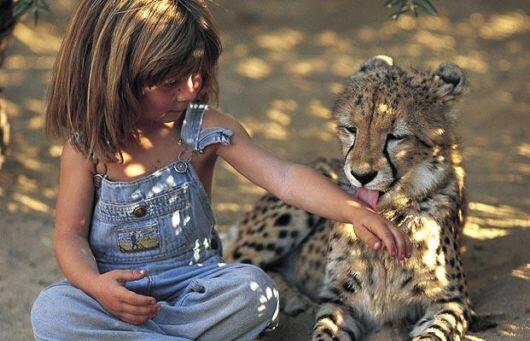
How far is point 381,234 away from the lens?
125 inches

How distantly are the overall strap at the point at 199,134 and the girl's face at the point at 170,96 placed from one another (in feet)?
0.52

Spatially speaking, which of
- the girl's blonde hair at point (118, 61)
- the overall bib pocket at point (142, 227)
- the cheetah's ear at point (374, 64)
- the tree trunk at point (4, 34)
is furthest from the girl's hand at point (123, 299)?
the tree trunk at point (4, 34)

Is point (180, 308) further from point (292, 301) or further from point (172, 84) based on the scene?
point (292, 301)

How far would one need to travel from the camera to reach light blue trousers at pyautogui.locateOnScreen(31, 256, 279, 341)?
11.1ft

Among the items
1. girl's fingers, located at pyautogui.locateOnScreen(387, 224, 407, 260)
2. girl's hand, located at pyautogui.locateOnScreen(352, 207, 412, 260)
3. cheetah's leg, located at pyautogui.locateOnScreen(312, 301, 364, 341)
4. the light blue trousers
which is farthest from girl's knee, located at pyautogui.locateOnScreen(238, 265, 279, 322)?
girl's fingers, located at pyautogui.locateOnScreen(387, 224, 407, 260)

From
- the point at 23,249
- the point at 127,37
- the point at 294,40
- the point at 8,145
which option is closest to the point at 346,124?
the point at 127,37

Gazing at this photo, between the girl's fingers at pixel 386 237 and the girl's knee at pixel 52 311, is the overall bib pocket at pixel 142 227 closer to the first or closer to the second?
the girl's knee at pixel 52 311

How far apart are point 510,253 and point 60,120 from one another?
2.14 metres

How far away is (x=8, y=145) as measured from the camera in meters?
5.73

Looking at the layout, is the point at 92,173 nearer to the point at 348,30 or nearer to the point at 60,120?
the point at 60,120

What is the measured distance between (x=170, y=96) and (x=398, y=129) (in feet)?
2.71

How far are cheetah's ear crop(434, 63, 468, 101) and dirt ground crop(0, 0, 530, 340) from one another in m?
0.65

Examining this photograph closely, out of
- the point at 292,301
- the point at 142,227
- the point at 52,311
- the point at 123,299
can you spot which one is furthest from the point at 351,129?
the point at 52,311

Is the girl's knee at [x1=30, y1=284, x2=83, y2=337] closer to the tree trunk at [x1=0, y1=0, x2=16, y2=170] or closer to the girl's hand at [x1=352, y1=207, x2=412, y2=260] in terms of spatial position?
the girl's hand at [x1=352, y1=207, x2=412, y2=260]
